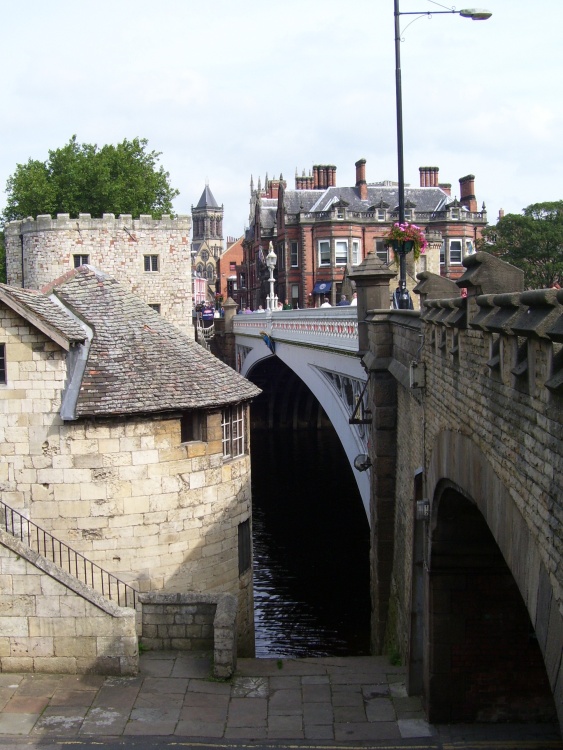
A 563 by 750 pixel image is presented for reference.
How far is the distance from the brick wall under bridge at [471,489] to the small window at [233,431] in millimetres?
2996

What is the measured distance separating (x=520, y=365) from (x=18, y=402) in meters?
12.0

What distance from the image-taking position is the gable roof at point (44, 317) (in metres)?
16.3

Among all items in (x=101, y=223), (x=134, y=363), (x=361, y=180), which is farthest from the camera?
(x=361, y=180)

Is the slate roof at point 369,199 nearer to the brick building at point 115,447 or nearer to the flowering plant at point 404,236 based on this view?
the flowering plant at point 404,236

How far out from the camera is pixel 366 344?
18531 mm

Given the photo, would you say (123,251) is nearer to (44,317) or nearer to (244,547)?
(244,547)

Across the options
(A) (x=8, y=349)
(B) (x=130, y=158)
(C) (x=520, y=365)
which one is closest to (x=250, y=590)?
(A) (x=8, y=349)

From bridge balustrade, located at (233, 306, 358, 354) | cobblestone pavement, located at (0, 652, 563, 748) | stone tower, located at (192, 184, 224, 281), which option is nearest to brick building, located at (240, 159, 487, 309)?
bridge balustrade, located at (233, 306, 358, 354)

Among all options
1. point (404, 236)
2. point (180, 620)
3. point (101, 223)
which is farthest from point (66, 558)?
point (101, 223)

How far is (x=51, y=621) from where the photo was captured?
14.2 meters

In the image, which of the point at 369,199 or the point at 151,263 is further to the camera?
the point at 369,199

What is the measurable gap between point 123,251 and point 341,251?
2660 cm

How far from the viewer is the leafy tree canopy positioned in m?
57.2

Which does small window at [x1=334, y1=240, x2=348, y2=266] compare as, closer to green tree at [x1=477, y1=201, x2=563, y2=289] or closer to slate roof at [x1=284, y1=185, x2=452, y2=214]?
slate roof at [x1=284, y1=185, x2=452, y2=214]
